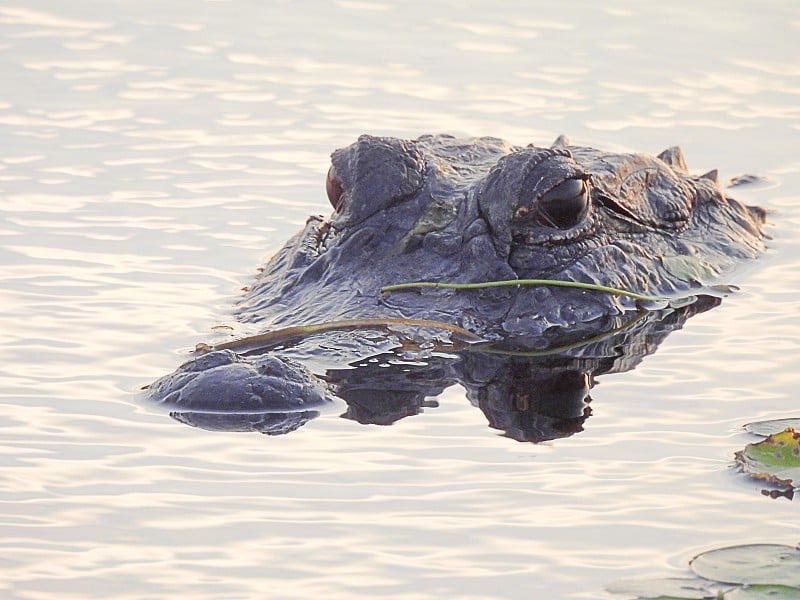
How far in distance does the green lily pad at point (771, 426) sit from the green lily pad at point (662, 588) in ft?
5.31

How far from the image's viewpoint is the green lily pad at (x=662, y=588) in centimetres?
556

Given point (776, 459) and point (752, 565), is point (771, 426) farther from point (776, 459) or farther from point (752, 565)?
point (752, 565)

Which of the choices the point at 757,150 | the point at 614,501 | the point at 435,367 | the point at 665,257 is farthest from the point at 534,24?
the point at 614,501

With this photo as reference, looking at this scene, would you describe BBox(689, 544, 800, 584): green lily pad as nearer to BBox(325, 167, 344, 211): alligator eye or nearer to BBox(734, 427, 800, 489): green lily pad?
BBox(734, 427, 800, 489): green lily pad

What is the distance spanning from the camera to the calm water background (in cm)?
601

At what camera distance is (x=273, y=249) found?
35.4 ft

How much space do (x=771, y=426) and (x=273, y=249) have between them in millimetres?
4320

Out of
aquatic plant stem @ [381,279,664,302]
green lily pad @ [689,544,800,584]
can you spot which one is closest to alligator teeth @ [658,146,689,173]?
aquatic plant stem @ [381,279,664,302]

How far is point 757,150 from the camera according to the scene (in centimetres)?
1328

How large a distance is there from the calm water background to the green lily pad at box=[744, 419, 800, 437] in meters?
0.12

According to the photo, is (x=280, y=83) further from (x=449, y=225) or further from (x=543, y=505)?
(x=543, y=505)

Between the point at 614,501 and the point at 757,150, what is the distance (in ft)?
24.0

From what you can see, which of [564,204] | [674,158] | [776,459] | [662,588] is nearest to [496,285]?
[564,204]

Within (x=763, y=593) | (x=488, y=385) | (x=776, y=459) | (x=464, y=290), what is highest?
(x=464, y=290)
